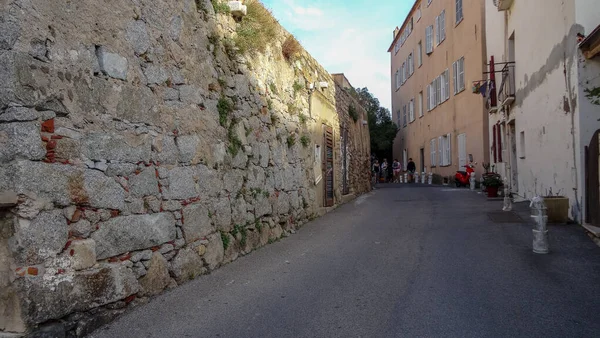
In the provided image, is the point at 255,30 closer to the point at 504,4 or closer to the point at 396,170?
the point at 504,4

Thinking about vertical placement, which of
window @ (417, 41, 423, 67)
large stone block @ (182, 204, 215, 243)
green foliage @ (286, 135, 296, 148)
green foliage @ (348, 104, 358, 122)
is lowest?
large stone block @ (182, 204, 215, 243)

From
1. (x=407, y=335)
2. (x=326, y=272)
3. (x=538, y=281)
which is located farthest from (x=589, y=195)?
(x=407, y=335)

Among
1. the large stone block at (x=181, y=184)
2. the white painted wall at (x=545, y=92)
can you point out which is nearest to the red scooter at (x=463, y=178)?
the white painted wall at (x=545, y=92)

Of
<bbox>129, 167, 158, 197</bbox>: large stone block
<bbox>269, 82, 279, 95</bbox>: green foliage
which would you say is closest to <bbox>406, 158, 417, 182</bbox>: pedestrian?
<bbox>269, 82, 279, 95</bbox>: green foliage

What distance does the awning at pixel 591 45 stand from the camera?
7248mm

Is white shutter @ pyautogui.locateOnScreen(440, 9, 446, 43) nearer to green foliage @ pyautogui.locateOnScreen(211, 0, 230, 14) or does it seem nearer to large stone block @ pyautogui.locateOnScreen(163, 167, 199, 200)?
green foliage @ pyautogui.locateOnScreen(211, 0, 230, 14)

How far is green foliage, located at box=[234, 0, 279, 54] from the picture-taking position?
7125 mm

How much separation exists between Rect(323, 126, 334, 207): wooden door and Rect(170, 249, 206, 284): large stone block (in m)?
6.71

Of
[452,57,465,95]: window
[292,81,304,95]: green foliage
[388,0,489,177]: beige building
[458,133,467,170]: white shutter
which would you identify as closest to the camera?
[292,81,304,95]: green foliage

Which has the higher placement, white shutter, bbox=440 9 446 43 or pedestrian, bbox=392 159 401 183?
white shutter, bbox=440 9 446 43

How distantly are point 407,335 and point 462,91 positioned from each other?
59.9ft

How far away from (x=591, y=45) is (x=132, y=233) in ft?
24.4

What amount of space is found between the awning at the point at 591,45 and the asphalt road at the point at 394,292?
2902 mm

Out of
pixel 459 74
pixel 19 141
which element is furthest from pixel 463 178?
pixel 19 141
